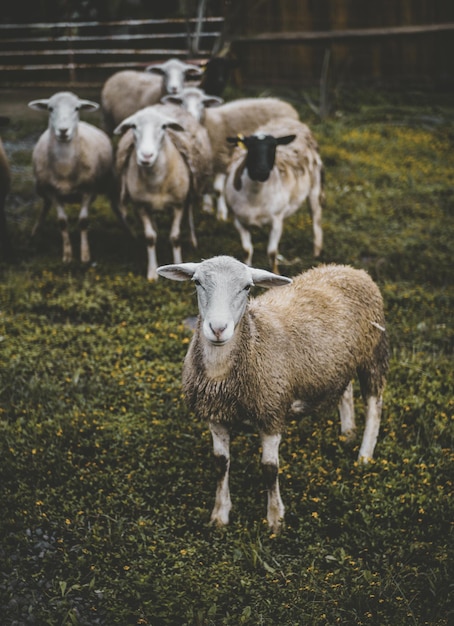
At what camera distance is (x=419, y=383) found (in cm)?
575

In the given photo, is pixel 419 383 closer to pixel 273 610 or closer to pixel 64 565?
pixel 273 610

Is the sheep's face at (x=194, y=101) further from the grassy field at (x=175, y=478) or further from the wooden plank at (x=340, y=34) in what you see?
the wooden plank at (x=340, y=34)

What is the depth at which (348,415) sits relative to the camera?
5199 millimetres

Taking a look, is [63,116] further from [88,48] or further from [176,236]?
[88,48]

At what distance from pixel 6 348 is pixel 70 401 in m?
1.12

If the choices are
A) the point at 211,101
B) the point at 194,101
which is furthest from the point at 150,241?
the point at 211,101

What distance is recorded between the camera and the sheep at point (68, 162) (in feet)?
25.2

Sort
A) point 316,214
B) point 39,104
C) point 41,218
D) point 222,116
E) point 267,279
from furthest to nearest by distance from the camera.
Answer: point 222,116
point 41,218
point 316,214
point 39,104
point 267,279

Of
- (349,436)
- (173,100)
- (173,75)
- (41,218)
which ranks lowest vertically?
(349,436)

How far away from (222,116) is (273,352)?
20.4 ft

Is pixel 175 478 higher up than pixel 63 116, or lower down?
lower down

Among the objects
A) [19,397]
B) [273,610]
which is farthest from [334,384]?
[19,397]

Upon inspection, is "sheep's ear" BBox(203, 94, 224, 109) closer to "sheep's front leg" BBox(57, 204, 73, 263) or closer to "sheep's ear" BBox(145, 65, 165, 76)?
"sheep's ear" BBox(145, 65, 165, 76)

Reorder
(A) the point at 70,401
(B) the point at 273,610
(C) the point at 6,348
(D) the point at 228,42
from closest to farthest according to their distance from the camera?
1. (B) the point at 273,610
2. (A) the point at 70,401
3. (C) the point at 6,348
4. (D) the point at 228,42
